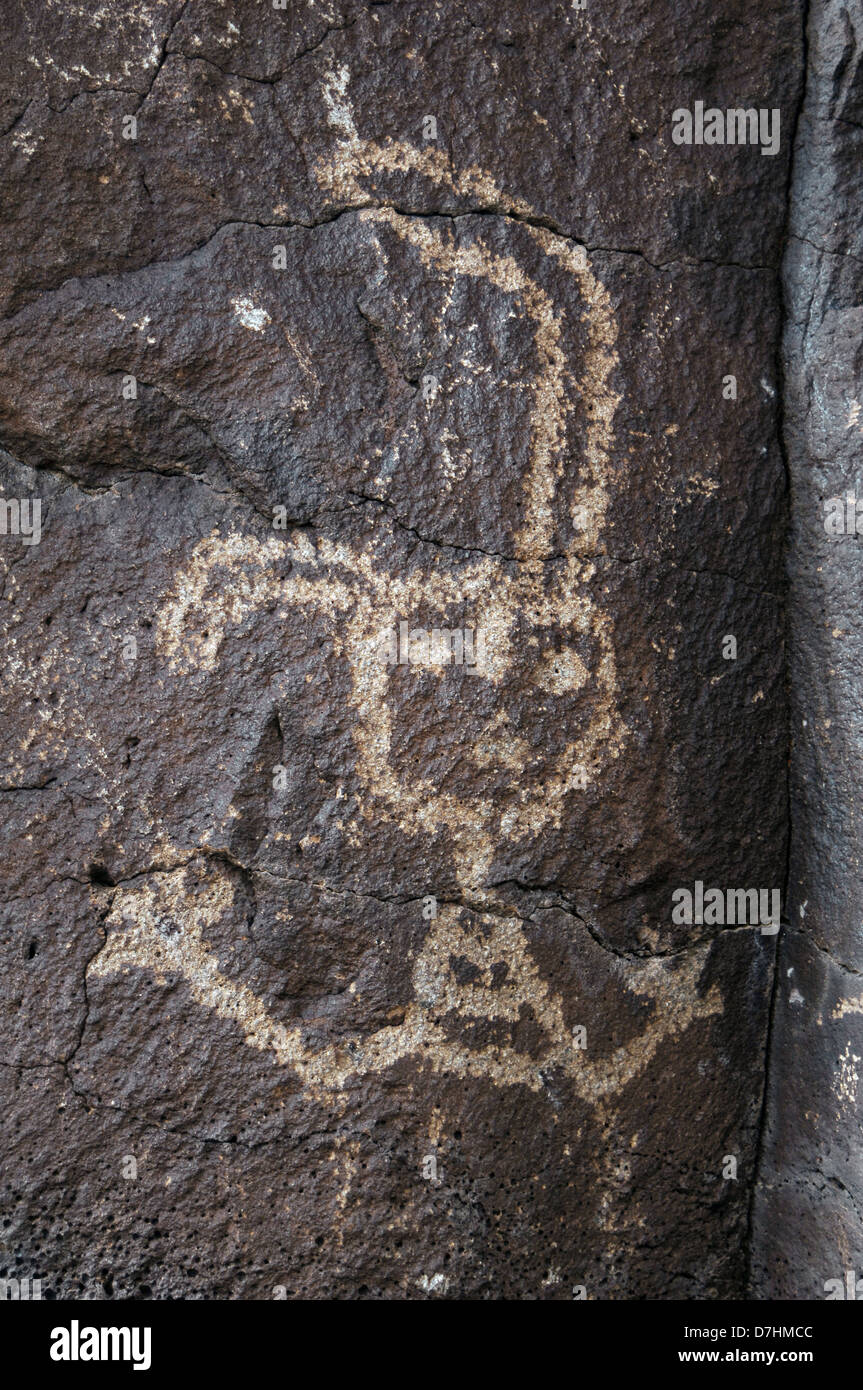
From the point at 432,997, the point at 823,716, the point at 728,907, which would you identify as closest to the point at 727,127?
the point at 823,716

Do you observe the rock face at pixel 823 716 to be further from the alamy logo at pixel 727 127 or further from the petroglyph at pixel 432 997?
the petroglyph at pixel 432 997

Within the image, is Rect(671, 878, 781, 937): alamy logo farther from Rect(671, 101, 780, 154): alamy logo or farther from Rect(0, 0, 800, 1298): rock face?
Rect(671, 101, 780, 154): alamy logo

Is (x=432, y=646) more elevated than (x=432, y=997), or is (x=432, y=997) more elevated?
(x=432, y=646)

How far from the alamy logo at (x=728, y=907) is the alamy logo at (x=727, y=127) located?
116 cm

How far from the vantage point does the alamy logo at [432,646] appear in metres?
1.71

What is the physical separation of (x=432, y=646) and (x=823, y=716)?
63cm

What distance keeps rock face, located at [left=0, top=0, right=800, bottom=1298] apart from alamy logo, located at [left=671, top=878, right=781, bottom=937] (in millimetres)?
114

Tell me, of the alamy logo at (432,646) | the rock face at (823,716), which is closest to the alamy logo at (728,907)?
the rock face at (823,716)

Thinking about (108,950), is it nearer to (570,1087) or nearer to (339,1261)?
(339,1261)

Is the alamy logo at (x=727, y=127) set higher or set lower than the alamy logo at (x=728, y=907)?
higher

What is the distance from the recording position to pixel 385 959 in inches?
67.5

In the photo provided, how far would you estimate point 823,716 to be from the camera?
5.92ft

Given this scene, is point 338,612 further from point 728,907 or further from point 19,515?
point 728,907

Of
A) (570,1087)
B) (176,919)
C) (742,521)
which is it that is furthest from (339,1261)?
(742,521)
